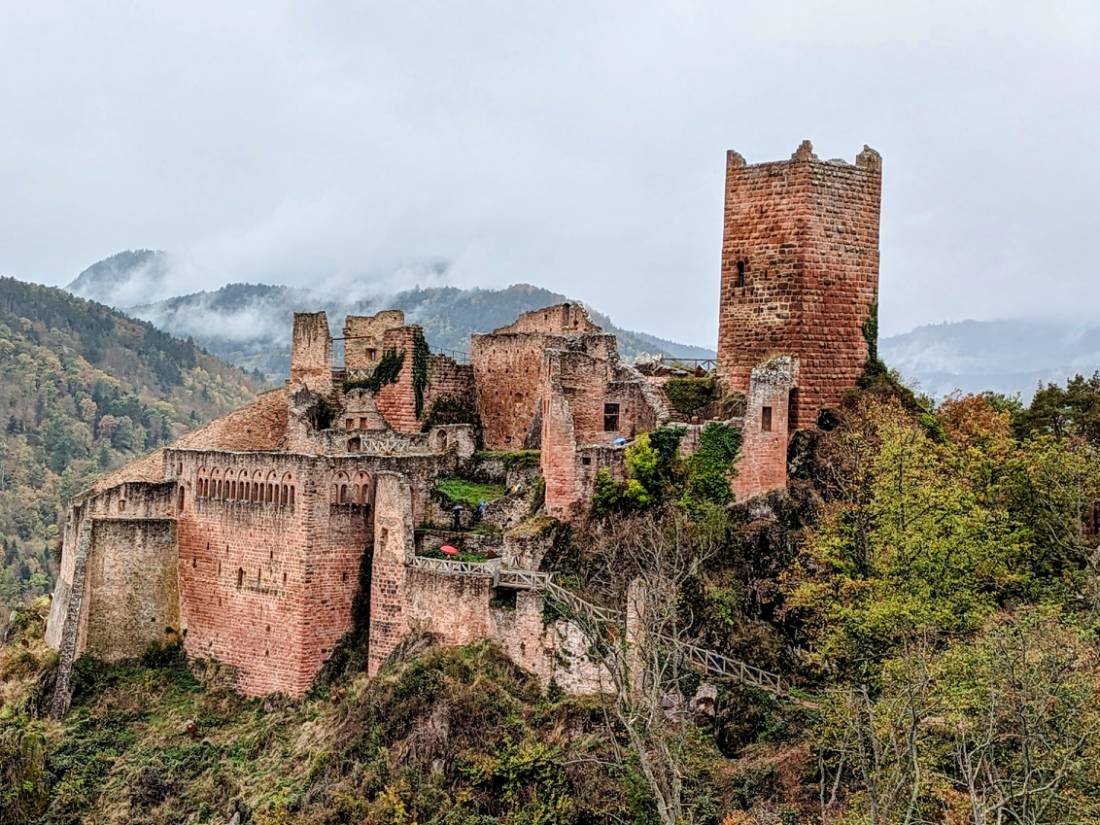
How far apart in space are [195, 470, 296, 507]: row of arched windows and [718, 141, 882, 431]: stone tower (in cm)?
1264

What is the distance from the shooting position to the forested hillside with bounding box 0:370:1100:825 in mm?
24344

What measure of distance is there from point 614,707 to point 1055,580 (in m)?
10.4

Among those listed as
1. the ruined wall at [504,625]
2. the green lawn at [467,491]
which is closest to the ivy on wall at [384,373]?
the green lawn at [467,491]

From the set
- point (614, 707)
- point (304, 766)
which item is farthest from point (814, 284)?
point (304, 766)

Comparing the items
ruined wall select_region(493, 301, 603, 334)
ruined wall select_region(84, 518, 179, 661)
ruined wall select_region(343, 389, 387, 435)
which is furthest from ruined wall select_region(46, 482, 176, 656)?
ruined wall select_region(493, 301, 603, 334)

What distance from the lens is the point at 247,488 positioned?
124 ft

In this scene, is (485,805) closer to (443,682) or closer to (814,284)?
(443,682)

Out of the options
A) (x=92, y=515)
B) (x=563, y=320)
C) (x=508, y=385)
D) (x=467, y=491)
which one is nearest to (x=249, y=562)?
(x=467, y=491)

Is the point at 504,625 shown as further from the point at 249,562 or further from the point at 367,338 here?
the point at 367,338

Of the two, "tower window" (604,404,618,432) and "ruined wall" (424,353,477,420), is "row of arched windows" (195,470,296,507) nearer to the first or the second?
"ruined wall" (424,353,477,420)

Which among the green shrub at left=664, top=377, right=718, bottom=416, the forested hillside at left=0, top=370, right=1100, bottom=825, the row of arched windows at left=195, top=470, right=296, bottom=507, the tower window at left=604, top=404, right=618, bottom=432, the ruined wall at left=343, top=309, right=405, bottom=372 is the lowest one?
the forested hillside at left=0, top=370, right=1100, bottom=825

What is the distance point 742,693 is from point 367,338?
21.7 metres

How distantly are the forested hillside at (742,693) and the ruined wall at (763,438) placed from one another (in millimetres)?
364

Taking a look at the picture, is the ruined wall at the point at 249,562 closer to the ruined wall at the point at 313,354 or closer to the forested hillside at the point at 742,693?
the forested hillside at the point at 742,693
